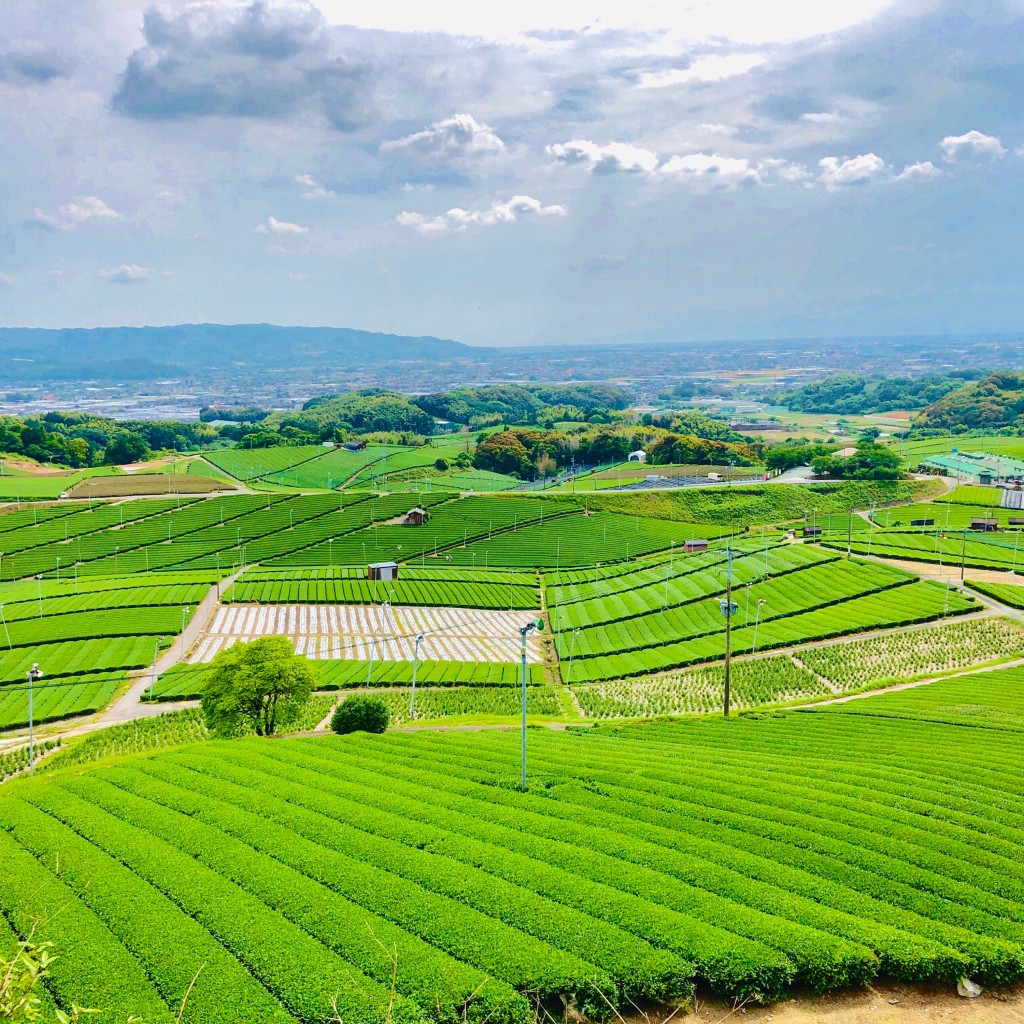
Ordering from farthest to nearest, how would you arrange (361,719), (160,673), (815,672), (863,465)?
(863,465) → (160,673) → (815,672) → (361,719)

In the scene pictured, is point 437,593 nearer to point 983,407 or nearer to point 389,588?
point 389,588

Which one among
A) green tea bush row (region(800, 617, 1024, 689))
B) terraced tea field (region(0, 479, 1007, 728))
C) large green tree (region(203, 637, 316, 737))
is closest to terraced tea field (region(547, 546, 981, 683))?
terraced tea field (region(0, 479, 1007, 728))

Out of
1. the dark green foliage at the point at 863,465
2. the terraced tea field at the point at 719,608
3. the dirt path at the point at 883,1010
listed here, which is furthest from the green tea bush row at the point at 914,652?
the dark green foliage at the point at 863,465

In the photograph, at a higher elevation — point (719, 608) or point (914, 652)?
point (719, 608)

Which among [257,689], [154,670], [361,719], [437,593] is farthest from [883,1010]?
[437,593]

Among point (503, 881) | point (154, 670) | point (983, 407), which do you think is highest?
point (983, 407)

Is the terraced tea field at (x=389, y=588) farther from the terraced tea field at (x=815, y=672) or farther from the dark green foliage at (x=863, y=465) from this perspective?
the dark green foliage at (x=863, y=465)

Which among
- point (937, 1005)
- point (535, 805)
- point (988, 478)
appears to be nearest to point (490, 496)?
point (988, 478)

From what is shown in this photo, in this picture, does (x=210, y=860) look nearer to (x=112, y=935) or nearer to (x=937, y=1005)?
(x=112, y=935)
